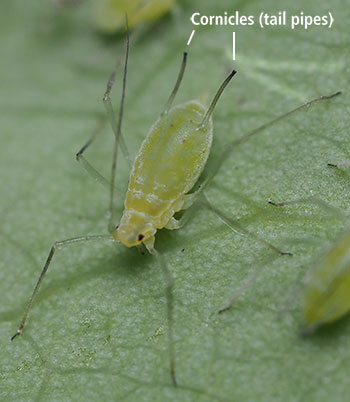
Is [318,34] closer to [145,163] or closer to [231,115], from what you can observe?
[231,115]

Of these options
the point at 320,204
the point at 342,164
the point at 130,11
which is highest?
the point at 130,11

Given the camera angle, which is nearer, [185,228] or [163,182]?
[163,182]

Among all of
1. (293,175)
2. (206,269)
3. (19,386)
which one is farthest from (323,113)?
(19,386)

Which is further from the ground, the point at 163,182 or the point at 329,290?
the point at 329,290

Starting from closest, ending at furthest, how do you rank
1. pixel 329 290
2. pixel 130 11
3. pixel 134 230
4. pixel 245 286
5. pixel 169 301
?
pixel 329 290 → pixel 245 286 → pixel 169 301 → pixel 134 230 → pixel 130 11

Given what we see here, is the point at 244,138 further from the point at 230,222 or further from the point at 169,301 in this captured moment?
the point at 169,301

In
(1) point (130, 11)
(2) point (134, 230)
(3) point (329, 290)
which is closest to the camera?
(3) point (329, 290)

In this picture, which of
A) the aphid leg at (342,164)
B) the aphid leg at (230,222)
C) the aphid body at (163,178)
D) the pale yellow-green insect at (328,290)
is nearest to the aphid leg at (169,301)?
the aphid body at (163,178)

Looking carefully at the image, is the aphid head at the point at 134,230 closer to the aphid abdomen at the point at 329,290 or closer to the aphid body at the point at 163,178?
the aphid body at the point at 163,178

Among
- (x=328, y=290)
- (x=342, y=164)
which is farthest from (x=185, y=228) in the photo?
(x=328, y=290)
